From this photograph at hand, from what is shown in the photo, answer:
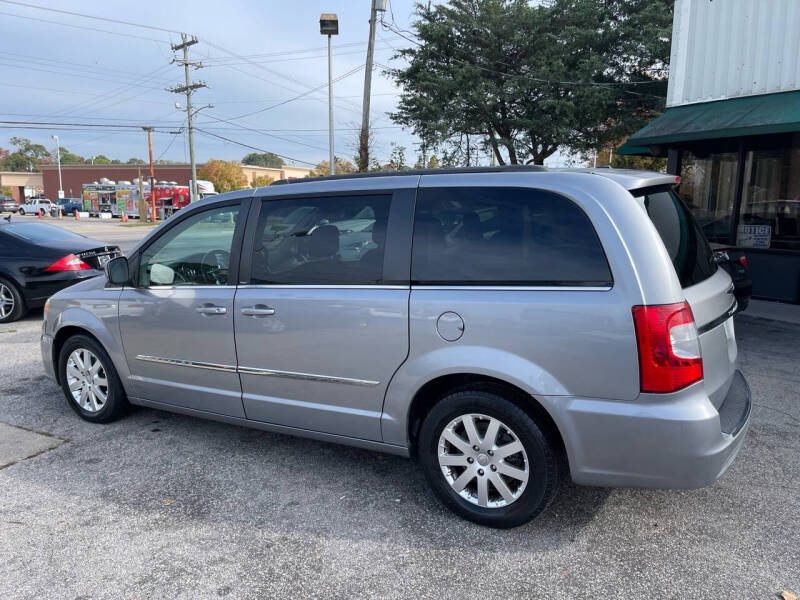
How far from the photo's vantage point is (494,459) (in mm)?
2996

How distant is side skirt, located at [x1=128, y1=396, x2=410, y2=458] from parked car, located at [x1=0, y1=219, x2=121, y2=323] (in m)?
4.97

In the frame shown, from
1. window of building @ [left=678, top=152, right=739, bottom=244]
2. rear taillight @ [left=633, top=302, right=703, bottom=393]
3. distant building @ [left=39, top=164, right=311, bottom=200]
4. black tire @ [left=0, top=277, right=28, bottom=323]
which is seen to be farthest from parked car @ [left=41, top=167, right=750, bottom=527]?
distant building @ [left=39, top=164, right=311, bottom=200]

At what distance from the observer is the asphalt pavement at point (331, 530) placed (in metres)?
2.66

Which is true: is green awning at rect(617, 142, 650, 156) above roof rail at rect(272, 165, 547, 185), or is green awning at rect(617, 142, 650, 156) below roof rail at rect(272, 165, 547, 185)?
above

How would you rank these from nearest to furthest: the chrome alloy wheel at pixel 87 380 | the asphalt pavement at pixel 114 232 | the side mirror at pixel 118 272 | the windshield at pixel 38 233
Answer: the side mirror at pixel 118 272, the chrome alloy wheel at pixel 87 380, the windshield at pixel 38 233, the asphalt pavement at pixel 114 232

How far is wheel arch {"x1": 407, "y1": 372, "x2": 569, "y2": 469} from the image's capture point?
2906 mm

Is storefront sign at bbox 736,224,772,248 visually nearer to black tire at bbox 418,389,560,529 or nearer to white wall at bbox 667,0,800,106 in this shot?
white wall at bbox 667,0,800,106

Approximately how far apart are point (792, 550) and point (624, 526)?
75cm

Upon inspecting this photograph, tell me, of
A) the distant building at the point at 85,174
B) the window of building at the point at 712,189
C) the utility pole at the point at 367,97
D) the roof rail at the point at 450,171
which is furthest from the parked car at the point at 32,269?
the distant building at the point at 85,174

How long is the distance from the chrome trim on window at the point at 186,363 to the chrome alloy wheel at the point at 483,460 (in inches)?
59.0

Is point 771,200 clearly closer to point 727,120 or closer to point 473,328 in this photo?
point 727,120

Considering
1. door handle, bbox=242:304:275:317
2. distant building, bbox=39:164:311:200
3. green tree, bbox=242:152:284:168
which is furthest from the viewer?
green tree, bbox=242:152:284:168

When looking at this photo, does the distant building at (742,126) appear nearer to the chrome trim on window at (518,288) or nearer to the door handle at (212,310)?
the chrome trim on window at (518,288)

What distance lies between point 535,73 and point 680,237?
71.0 feet
